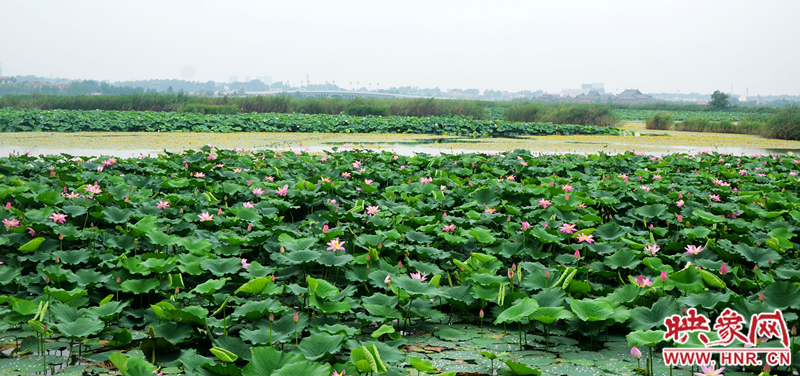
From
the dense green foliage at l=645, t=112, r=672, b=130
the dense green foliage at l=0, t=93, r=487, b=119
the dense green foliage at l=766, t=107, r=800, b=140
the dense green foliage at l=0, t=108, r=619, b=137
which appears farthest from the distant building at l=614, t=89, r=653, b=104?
the dense green foliage at l=0, t=108, r=619, b=137

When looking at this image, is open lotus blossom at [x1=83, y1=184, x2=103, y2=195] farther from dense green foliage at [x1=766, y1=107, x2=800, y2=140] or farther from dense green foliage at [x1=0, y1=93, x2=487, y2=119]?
dense green foliage at [x1=0, y1=93, x2=487, y2=119]

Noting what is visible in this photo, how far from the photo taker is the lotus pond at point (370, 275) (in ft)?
7.04

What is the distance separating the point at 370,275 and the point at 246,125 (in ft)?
55.8

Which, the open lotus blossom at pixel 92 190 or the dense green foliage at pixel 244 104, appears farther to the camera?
the dense green foliage at pixel 244 104

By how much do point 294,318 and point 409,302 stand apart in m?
0.59

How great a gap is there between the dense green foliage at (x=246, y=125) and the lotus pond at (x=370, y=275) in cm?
1307

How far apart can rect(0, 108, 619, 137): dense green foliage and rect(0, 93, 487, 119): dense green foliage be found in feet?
21.3

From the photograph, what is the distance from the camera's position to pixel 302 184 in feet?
14.7

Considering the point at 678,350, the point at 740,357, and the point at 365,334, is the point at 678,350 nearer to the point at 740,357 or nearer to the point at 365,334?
the point at 740,357

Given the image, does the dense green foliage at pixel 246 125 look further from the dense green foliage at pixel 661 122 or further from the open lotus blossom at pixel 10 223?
the open lotus blossom at pixel 10 223

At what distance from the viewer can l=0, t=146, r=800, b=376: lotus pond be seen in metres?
2.14

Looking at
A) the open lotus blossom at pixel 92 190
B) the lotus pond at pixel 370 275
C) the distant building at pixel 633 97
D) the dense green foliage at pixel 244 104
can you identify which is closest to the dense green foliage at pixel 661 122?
the dense green foliage at pixel 244 104

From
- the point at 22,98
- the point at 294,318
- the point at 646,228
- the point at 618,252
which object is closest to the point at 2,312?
the point at 294,318

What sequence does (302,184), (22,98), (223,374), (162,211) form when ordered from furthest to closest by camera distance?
(22,98)
(302,184)
(162,211)
(223,374)
